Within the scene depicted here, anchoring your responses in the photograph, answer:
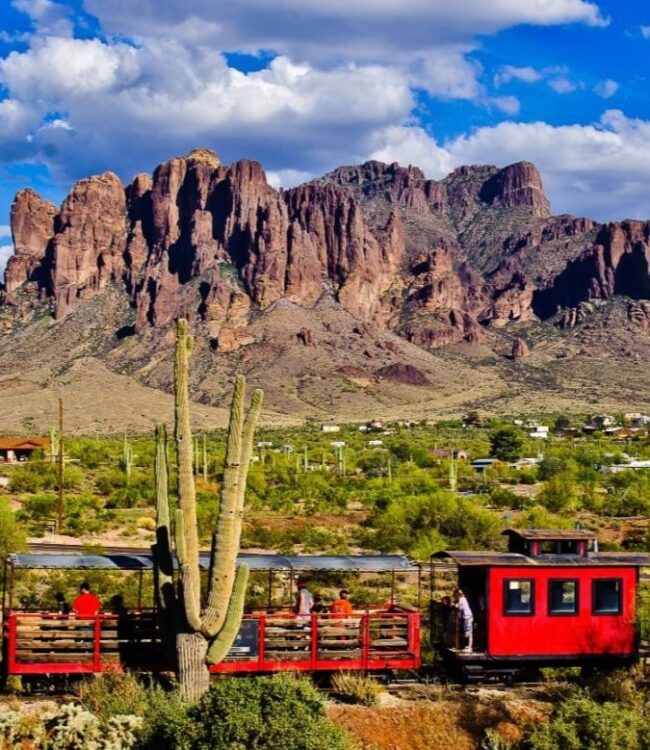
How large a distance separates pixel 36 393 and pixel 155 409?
736 inches

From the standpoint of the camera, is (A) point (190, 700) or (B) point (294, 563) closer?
(A) point (190, 700)

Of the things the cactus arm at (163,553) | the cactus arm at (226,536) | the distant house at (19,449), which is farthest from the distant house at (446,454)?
the cactus arm at (226,536)

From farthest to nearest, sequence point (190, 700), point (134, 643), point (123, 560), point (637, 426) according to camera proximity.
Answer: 1. point (637, 426)
2. point (123, 560)
3. point (134, 643)
4. point (190, 700)

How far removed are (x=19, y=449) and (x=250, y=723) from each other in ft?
270

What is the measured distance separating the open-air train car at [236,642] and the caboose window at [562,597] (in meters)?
2.67

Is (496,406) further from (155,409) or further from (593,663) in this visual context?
(593,663)

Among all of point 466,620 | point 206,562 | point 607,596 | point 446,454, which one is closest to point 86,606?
point 206,562

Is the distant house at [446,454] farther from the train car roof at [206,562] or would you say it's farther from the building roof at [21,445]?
the train car roof at [206,562]

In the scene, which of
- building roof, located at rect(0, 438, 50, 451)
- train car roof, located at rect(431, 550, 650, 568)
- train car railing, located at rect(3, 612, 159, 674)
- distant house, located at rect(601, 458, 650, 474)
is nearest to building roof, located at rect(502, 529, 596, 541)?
train car roof, located at rect(431, 550, 650, 568)

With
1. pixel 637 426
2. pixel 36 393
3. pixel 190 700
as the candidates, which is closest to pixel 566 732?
pixel 190 700

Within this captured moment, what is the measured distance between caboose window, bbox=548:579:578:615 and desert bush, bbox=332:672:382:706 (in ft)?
12.5

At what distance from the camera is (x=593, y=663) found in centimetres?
1989

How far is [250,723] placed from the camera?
44.9 feet

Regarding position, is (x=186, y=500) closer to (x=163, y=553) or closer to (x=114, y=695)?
(x=163, y=553)
